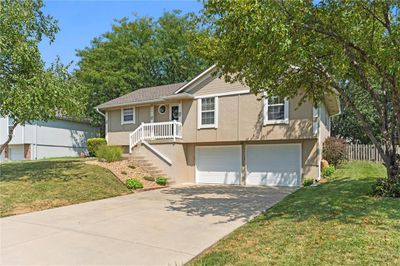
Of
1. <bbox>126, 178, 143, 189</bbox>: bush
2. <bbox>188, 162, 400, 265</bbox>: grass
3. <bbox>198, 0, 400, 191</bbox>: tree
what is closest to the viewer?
<bbox>188, 162, 400, 265</bbox>: grass

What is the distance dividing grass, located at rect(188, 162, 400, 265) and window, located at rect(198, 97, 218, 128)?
9.30 metres

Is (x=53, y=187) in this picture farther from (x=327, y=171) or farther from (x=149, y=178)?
(x=327, y=171)

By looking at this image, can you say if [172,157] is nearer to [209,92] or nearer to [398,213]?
[209,92]

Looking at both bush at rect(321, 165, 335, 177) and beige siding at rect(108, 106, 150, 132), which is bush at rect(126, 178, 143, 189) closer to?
beige siding at rect(108, 106, 150, 132)

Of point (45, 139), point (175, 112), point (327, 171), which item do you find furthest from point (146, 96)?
point (45, 139)

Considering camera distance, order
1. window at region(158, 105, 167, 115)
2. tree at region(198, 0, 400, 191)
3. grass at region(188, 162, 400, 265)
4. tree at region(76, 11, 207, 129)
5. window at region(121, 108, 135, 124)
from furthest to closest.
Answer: tree at region(76, 11, 207, 129) < window at region(121, 108, 135, 124) < window at region(158, 105, 167, 115) < tree at region(198, 0, 400, 191) < grass at region(188, 162, 400, 265)

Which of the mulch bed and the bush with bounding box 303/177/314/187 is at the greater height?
the mulch bed

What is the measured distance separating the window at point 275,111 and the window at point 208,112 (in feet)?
9.17

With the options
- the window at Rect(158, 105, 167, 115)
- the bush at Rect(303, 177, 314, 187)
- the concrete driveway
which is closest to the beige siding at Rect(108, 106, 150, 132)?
the window at Rect(158, 105, 167, 115)

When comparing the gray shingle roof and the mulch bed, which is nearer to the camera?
the mulch bed

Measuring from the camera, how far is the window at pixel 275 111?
49.3ft

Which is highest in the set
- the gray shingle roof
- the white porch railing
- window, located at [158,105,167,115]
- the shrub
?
the gray shingle roof

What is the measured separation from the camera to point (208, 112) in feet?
56.6

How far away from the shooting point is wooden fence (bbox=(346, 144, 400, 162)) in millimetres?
19578
